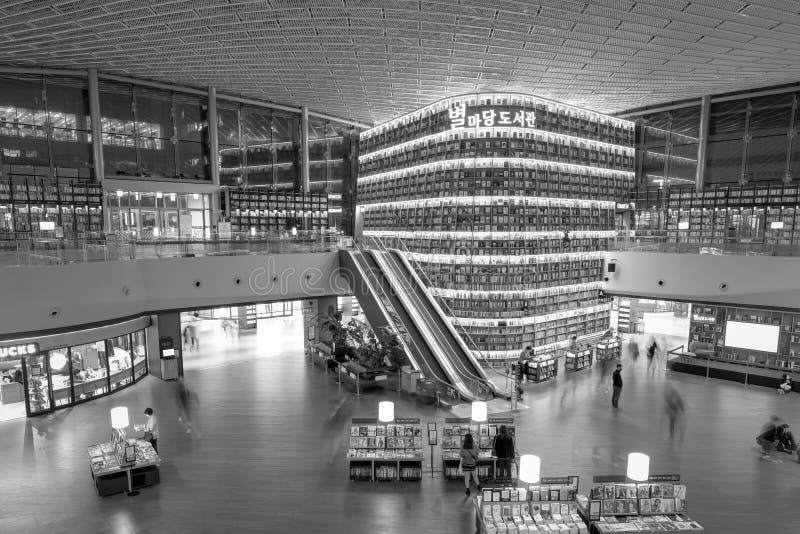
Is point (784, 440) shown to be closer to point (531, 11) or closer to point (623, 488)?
point (623, 488)

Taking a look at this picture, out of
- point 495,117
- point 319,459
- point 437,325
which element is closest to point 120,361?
point 319,459

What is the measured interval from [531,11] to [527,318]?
362 inches

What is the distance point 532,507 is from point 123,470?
661cm

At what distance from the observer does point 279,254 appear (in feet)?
55.3

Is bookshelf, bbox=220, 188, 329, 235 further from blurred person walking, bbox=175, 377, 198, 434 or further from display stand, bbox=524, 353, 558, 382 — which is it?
display stand, bbox=524, 353, 558, 382

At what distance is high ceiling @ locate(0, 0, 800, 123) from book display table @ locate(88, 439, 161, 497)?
10223mm

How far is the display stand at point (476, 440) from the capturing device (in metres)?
8.66

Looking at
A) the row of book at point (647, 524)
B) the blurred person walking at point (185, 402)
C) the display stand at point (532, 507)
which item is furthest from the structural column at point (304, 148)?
the row of book at point (647, 524)

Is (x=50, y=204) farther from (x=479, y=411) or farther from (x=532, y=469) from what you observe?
(x=532, y=469)

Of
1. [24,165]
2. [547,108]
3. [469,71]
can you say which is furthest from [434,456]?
[24,165]

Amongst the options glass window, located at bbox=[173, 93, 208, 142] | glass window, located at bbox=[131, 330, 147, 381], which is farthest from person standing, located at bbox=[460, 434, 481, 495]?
glass window, located at bbox=[173, 93, 208, 142]

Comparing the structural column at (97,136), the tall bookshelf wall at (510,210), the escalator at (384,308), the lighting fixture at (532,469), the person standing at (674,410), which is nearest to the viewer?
the lighting fixture at (532,469)

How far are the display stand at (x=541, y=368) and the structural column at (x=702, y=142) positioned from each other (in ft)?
44.4

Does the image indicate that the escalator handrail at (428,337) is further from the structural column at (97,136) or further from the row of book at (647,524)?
the structural column at (97,136)
